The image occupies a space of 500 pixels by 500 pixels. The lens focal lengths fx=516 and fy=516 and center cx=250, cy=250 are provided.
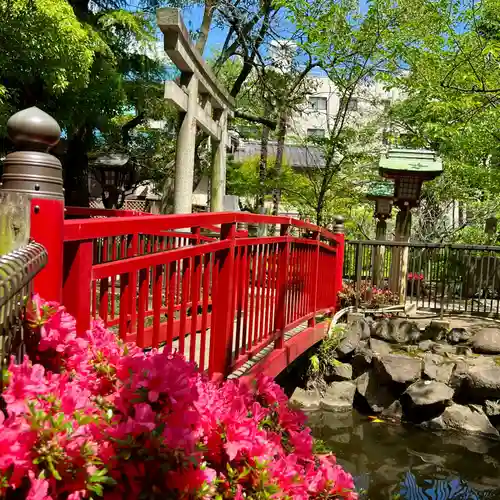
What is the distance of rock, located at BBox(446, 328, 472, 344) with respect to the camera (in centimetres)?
826

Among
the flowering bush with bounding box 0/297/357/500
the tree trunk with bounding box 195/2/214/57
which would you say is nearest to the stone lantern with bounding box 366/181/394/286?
the tree trunk with bounding box 195/2/214/57

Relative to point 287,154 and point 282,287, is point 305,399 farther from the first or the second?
point 287,154

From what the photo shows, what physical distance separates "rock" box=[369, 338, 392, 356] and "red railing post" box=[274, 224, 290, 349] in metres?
3.48

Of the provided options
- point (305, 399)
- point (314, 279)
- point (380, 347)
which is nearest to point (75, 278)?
point (314, 279)

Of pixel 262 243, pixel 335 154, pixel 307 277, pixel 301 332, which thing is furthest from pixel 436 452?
pixel 335 154

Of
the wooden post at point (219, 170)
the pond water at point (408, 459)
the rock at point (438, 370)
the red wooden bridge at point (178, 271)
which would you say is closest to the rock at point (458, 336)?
the rock at point (438, 370)

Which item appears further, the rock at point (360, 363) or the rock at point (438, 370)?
the rock at point (360, 363)

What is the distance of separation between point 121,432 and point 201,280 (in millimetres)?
2279

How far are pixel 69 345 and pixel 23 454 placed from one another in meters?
0.46

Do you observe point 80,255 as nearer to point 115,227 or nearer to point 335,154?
point 115,227

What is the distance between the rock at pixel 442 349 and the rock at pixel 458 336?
0.25 meters

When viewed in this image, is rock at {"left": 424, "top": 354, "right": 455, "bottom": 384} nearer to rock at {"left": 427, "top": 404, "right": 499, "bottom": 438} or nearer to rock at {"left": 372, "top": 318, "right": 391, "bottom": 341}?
rock at {"left": 427, "top": 404, "right": 499, "bottom": 438}

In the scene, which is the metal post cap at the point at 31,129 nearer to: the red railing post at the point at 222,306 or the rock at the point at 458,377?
the red railing post at the point at 222,306

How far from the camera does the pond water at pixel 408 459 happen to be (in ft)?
16.2
